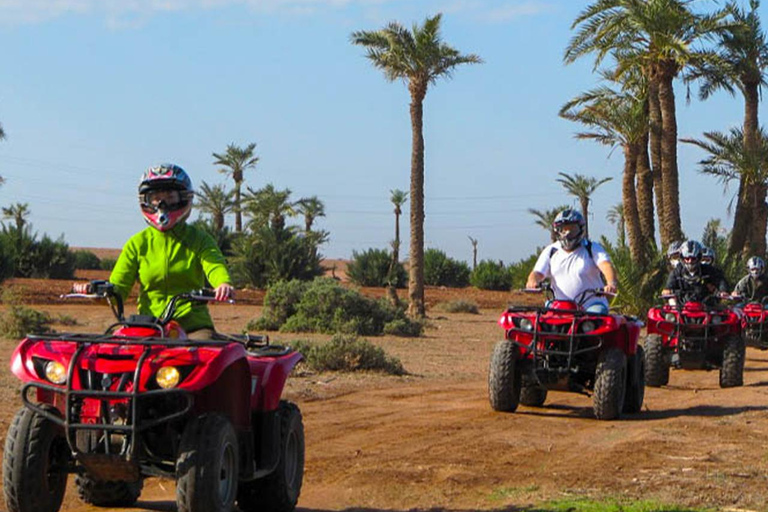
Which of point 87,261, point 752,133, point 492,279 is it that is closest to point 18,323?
point 752,133

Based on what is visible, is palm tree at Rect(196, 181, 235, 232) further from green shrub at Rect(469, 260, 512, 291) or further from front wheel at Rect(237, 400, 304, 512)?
front wheel at Rect(237, 400, 304, 512)

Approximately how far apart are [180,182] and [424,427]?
15.3 ft

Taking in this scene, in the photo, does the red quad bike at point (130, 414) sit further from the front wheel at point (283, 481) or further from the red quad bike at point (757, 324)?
the red quad bike at point (757, 324)

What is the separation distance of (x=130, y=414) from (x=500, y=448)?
14.8 feet

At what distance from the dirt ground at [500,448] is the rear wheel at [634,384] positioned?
30 cm

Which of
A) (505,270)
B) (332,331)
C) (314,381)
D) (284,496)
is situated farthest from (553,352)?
(505,270)

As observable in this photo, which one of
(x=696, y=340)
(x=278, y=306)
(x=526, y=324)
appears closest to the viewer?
(x=526, y=324)

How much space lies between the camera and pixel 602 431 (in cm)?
1091

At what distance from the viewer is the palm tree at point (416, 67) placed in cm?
3484

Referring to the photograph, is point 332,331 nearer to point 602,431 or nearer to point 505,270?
point 602,431

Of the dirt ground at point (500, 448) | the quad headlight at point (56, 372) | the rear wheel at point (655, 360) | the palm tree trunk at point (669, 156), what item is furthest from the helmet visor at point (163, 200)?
the palm tree trunk at point (669, 156)

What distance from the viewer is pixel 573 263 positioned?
1211cm

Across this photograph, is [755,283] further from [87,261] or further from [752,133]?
[87,261]

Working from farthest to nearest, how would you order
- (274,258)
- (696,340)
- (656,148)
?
(274,258) < (656,148) < (696,340)
